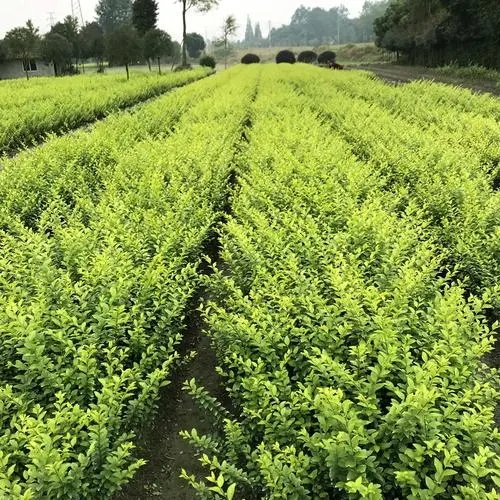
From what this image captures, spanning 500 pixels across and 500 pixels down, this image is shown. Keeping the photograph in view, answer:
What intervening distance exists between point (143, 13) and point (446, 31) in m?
34.1

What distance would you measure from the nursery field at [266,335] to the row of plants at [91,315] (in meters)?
0.02

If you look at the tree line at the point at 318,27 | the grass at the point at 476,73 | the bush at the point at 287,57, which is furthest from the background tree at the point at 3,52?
the tree line at the point at 318,27

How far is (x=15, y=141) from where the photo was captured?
14.2 metres

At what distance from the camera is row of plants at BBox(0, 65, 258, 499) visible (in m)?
2.42

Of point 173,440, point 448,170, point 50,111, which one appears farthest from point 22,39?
point 173,440

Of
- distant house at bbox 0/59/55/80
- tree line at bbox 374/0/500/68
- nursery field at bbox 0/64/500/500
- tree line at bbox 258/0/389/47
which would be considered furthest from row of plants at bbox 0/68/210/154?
tree line at bbox 258/0/389/47

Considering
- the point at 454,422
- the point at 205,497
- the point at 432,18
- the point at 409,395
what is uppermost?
the point at 432,18

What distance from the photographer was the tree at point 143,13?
55.0 metres

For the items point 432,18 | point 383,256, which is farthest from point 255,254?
point 432,18

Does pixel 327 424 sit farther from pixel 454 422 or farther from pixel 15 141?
pixel 15 141

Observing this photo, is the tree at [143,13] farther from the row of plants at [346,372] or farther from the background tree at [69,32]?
the row of plants at [346,372]

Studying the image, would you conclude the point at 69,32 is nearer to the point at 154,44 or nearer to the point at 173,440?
the point at 154,44

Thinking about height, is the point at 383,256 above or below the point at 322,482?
above

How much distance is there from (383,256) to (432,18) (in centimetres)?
4900
